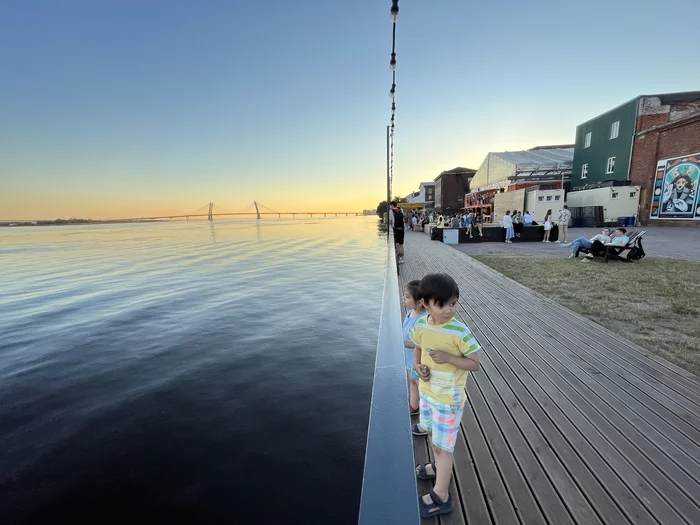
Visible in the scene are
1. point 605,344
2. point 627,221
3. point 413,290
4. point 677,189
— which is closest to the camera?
point 413,290

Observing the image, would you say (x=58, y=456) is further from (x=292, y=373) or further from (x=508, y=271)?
(x=508, y=271)

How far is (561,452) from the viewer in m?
2.31

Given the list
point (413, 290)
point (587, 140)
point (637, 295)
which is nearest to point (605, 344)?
point (413, 290)

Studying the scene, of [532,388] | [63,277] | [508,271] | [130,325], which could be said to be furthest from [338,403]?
[63,277]

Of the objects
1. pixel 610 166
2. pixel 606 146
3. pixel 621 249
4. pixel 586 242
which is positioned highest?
pixel 606 146

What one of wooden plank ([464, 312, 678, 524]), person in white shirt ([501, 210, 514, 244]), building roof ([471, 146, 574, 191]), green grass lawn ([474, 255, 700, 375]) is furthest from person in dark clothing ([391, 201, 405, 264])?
building roof ([471, 146, 574, 191])

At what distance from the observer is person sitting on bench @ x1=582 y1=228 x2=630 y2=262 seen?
34.1 ft

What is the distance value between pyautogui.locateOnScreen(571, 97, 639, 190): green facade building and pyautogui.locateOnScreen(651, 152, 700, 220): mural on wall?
372 cm

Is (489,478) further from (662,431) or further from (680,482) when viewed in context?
(662,431)

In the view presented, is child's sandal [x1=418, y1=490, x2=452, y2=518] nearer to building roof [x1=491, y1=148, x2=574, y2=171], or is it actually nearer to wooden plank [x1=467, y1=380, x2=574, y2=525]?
wooden plank [x1=467, y1=380, x2=574, y2=525]

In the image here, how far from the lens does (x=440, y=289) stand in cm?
177

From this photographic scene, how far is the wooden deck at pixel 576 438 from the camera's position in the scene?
1881 mm

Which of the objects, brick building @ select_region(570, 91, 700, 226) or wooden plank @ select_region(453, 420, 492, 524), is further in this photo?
brick building @ select_region(570, 91, 700, 226)

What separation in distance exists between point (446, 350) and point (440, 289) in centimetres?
37
